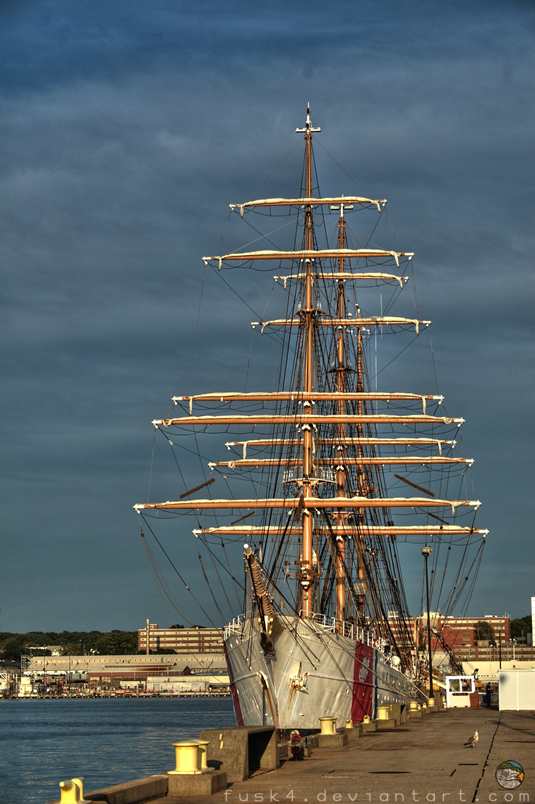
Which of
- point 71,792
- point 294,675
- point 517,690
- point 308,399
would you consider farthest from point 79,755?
point 71,792

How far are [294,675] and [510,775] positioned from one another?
22028 mm

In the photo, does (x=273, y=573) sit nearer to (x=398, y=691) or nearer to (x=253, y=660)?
(x=253, y=660)

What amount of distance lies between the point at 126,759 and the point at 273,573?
2281cm

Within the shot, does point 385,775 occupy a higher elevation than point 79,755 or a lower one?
higher

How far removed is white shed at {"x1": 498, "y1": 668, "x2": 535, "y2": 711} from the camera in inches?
1503

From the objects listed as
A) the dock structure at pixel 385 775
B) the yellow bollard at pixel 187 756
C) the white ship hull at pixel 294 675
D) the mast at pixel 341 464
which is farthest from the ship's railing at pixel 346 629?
the yellow bollard at pixel 187 756

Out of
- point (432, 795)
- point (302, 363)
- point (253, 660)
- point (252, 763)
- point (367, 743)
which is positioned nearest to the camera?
point (432, 795)

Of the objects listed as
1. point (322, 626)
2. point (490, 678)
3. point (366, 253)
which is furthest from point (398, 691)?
point (490, 678)

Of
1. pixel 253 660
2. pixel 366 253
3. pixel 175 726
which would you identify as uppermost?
pixel 366 253

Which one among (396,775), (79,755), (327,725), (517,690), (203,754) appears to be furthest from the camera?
(79,755)

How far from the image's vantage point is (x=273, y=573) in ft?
132

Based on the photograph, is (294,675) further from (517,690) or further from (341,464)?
(341,464)

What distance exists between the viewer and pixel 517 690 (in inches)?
1532

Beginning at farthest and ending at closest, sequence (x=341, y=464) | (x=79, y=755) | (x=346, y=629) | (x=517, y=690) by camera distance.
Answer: (x=341, y=464) → (x=79, y=755) → (x=346, y=629) → (x=517, y=690)
